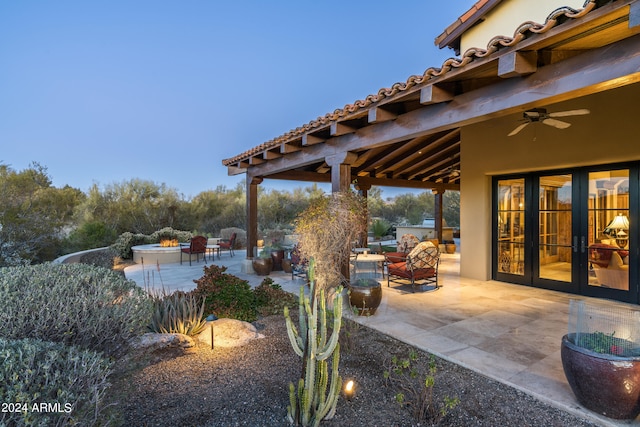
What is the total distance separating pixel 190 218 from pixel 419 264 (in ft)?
45.6

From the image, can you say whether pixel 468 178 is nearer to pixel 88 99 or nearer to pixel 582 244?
pixel 582 244

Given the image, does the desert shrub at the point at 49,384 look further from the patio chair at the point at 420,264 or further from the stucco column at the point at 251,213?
the stucco column at the point at 251,213

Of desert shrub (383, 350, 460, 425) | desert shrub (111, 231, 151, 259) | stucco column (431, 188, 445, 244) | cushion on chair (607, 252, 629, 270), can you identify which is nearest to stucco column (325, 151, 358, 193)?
desert shrub (383, 350, 460, 425)

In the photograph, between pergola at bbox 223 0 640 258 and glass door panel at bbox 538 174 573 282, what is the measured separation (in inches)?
142

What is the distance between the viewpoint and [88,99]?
24.9 meters

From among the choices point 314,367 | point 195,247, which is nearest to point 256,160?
point 195,247

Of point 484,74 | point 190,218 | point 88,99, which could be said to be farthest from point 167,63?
point 484,74

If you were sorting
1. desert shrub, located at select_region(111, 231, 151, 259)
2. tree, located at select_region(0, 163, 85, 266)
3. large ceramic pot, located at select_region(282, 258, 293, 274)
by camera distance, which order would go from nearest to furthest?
tree, located at select_region(0, 163, 85, 266) → large ceramic pot, located at select_region(282, 258, 293, 274) → desert shrub, located at select_region(111, 231, 151, 259)

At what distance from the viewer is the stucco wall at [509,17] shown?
6098mm

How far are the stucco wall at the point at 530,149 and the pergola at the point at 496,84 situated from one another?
2993 mm

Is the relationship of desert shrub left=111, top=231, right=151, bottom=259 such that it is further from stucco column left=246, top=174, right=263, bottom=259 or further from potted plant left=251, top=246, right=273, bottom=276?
potted plant left=251, top=246, right=273, bottom=276

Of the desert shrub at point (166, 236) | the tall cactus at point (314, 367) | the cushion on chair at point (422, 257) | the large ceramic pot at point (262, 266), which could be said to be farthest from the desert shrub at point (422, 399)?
the desert shrub at point (166, 236)

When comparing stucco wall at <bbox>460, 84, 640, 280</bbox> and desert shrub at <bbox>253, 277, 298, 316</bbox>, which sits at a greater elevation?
stucco wall at <bbox>460, 84, 640, 280</bbox>

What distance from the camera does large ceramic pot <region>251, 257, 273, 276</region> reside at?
26.9 feet
